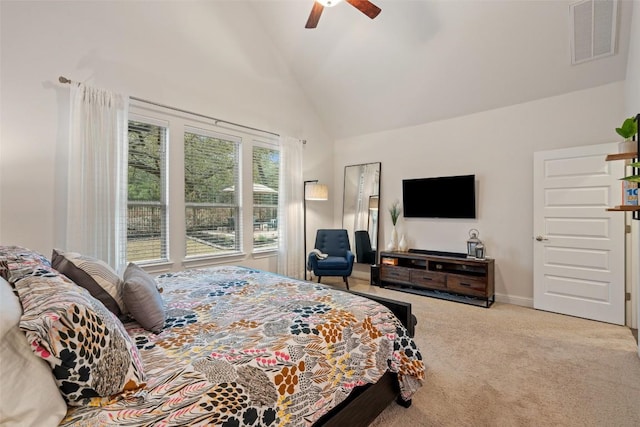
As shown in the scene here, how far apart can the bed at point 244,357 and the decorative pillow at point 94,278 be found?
0.07 metres

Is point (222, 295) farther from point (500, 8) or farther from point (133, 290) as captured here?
point (500, 8)

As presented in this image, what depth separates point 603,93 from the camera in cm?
334

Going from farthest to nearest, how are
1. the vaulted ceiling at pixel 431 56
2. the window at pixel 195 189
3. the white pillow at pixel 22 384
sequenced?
the window at pixel 195 189 → the vaulted ceiling at pixel 431 56 → the white pillow at pixel 22 384

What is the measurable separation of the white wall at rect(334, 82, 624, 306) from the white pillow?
14.8ft

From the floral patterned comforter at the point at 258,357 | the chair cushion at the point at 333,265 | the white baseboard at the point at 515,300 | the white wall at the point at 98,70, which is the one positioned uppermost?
the white wall at the point at 98,70

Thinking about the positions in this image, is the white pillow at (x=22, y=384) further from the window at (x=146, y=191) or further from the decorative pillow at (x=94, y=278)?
the window at (x=146, y=191)

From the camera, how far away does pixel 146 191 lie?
3.33 metres

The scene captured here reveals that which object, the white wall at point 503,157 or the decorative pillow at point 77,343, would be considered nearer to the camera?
the decorative pillow at point 77,343

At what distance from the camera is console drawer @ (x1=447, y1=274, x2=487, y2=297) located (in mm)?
3744

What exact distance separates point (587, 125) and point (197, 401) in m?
4.61

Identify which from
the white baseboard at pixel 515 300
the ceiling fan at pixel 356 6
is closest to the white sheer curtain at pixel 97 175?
the ceiling fan at pixel 356 6

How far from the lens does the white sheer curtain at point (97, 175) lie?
2.67 m

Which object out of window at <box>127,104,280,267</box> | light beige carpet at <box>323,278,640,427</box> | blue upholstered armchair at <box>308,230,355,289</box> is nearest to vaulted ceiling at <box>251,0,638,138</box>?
window at <box>127,104,280,267</box>

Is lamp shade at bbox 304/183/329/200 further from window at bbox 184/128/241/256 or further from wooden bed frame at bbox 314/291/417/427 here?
wooden bed frame at bbox 314/291/417/427
